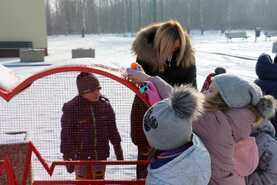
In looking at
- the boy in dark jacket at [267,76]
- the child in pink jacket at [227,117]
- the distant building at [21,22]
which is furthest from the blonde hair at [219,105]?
the distant building at [21,22]

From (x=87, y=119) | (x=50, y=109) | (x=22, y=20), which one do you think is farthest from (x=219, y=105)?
(x=22, y=20)

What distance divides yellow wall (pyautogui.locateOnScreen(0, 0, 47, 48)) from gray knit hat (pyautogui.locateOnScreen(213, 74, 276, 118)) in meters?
20.2

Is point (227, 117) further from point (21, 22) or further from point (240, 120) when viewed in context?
point (21, 22)

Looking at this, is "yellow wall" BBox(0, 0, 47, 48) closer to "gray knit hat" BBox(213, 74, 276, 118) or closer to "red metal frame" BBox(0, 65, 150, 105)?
"red metal frame" BBox(0, 65, 150, 105)

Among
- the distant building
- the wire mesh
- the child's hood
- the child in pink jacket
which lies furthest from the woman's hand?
the distant building

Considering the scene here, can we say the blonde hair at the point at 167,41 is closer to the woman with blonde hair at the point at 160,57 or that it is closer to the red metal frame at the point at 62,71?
the woman with blonde hair at the point at 160,57

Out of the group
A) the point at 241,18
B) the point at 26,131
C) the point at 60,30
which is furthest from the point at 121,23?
the point at 26,131

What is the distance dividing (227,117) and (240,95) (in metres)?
0.14

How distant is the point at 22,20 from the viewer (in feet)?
71.0

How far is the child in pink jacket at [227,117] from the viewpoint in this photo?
2.34 meters

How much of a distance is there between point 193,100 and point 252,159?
722mm

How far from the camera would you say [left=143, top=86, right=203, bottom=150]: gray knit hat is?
6.54ft

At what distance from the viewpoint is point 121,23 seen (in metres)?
67.6

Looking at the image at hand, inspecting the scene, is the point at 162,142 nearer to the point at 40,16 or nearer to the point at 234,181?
the point at 234,181
